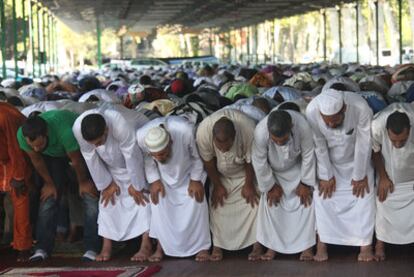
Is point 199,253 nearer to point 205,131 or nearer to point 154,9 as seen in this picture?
point 205,131

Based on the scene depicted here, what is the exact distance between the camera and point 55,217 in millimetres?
8648

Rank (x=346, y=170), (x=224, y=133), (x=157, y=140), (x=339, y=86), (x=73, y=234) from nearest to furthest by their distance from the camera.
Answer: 1. (x=224, y=133)
2. (x=157, y=140)
3. (x=346, y=170)
4. (x=73, y=234)
5. (x=339, y=86)

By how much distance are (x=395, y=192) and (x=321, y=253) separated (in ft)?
2.90

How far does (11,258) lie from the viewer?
28.8 ft

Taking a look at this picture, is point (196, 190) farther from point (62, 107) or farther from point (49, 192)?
point (62, 107)

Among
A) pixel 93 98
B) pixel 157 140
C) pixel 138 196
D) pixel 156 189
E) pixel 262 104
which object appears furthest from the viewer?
pixel 93 98

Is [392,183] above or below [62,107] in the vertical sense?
below

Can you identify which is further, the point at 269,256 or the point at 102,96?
the point at 102,96

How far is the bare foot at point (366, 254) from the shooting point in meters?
7.91

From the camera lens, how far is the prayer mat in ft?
25.3

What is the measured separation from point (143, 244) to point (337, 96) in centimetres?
243

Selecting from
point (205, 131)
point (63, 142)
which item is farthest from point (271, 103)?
point (63, 142)

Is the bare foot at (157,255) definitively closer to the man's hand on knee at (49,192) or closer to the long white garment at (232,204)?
the long white garment at (232,204)

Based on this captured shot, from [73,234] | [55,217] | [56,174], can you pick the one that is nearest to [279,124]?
[56,174]
